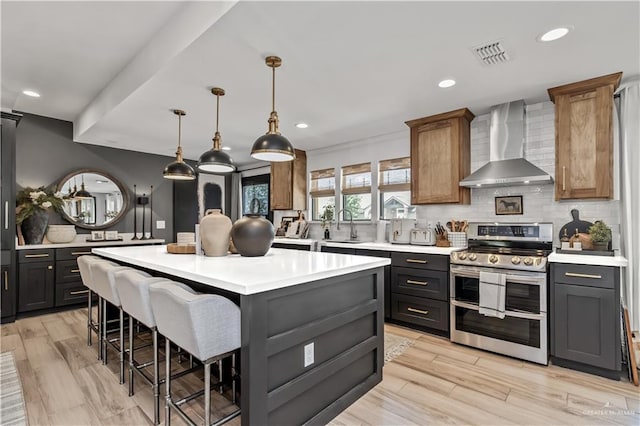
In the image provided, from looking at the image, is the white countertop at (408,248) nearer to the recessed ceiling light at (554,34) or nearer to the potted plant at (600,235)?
the potted plant at (600,235)

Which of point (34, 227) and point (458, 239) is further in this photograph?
point (34, 227)

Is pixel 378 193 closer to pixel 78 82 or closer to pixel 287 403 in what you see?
pixel 287 403

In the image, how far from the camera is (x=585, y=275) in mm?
2498

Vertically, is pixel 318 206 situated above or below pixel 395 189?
below

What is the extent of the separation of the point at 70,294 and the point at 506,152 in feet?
18.4

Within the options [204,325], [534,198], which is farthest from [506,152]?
[204,325]

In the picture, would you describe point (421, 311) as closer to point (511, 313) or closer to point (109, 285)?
point (511, 313)

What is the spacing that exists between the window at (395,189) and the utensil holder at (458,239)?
633mm

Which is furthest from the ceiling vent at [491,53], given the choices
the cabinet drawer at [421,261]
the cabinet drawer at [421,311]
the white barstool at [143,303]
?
the white barstool at [143,303]

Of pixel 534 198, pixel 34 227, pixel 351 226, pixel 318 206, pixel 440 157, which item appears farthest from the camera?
pixel 318 206

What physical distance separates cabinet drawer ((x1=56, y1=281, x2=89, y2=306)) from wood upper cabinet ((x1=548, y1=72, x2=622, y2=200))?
18.9 feet

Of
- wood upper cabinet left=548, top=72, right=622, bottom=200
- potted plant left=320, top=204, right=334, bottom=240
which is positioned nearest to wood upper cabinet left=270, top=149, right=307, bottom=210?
potted plant left=320, top=204, right=334, bottom=240

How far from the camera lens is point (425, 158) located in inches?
151

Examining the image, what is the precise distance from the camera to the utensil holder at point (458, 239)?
371 centimetres
